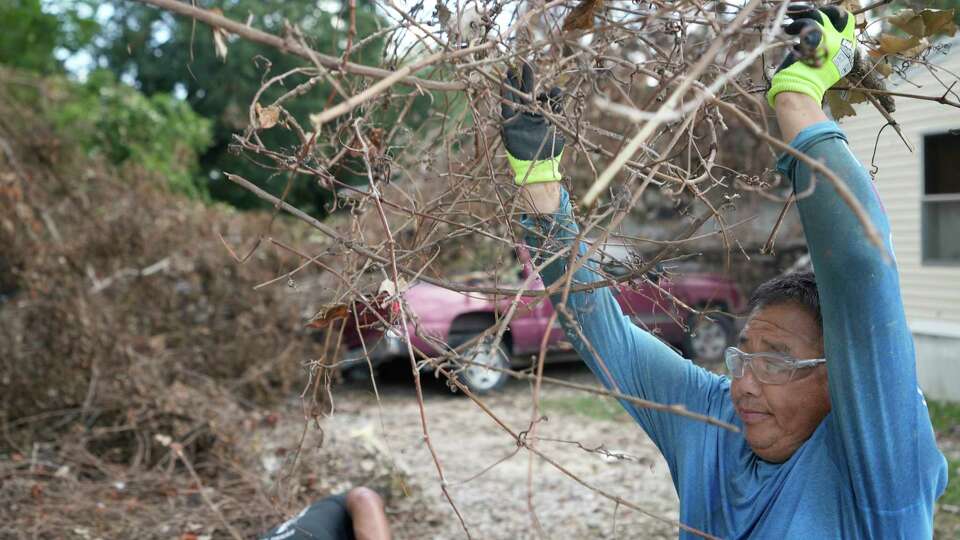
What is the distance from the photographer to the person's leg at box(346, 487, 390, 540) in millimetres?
3508

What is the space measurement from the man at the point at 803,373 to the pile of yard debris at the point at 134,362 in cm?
153

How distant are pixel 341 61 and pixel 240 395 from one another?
710cm

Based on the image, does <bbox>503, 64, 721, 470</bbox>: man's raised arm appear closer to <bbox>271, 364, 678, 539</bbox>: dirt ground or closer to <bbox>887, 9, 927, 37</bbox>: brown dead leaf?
<bbox>887, 9, 927, 37</bbox>: brown dead leaf

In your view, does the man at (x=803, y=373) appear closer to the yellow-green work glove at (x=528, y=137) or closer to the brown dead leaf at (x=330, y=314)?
the yellow-green work glove at (x=528, y=137)

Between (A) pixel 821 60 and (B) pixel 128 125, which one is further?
(B) pixel 128 125

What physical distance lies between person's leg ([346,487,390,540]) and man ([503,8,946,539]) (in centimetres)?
168

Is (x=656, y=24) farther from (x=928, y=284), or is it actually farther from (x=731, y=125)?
(x=731, y=125)

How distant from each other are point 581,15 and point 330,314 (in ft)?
2.81

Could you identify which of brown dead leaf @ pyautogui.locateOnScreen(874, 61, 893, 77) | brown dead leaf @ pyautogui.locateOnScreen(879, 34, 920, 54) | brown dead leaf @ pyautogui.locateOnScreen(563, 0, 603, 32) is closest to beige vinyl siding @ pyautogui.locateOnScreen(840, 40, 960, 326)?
brown dead leaf @ pyautogui.locateOnScreen(874, 61, 893, 77)

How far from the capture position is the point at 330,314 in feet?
6.47

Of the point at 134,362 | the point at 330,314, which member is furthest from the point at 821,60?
the point at 134,362

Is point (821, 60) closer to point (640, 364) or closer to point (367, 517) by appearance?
point (640, 364)

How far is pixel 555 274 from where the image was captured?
6.73 feet

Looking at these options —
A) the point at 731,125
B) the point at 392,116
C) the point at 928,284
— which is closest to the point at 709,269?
the point at 731,125
